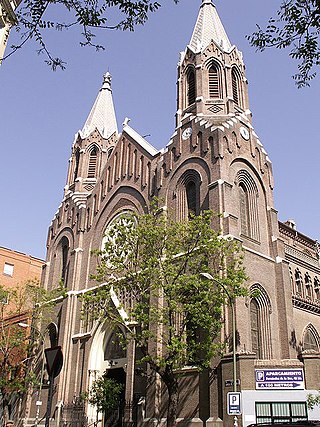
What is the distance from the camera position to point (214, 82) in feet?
126

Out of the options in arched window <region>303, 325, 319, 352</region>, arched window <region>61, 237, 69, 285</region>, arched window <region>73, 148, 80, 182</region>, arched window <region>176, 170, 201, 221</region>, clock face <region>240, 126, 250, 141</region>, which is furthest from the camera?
arched window <region>73, 148, 80, 182</region>

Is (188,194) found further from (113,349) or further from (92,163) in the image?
(92,163)

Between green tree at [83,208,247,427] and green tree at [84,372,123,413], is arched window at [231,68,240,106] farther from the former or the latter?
green tree at [84,372,123,413]

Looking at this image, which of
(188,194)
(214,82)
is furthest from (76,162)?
(188,194)

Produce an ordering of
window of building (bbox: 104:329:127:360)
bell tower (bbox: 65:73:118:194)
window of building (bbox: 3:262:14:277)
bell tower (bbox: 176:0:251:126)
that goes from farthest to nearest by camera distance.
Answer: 1. window of building (bbox: 3:262:14:277)
2. bell tower (bbox: 65:73:118:194)
3. bell tower (bbox: 176:0:251:126)
4. window of building (bbox: 104:329:127:360)

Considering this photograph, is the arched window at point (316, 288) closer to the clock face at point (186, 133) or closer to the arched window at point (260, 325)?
the arched window at point (260, 325)

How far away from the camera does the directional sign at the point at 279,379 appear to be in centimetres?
2367

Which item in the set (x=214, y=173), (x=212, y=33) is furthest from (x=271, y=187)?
(x=212, y=33)

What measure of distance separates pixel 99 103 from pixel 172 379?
35.0 metres

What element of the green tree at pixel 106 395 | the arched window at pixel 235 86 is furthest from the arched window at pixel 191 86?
the green tree at pixel 106 395

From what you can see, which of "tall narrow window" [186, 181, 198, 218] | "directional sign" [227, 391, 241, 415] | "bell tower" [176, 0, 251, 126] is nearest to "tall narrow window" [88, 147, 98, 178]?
"bell tower" [176, 0, 251, 126]

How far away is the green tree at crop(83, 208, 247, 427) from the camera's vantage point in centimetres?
2252

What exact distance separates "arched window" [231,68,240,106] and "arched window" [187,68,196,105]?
3.13m

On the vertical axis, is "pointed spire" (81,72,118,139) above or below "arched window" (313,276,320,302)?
above
